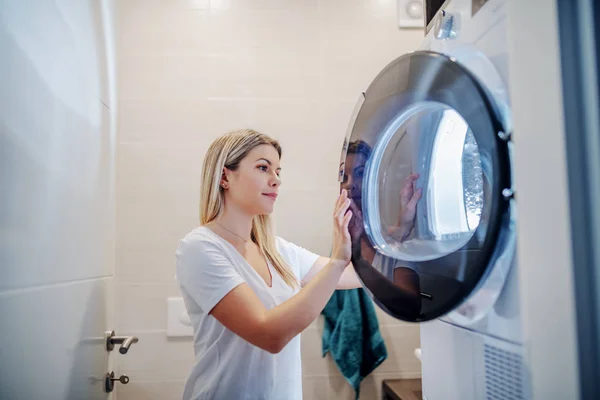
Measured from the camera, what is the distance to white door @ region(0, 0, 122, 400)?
32.9 inches

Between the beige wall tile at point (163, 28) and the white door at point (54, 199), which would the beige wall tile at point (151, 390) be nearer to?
the white door at point (54, 199)

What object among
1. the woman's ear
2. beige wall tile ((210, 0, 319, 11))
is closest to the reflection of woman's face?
the woman's ear

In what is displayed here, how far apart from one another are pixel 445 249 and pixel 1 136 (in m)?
0.80

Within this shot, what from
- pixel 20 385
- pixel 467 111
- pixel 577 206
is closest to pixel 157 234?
pixel 20 385

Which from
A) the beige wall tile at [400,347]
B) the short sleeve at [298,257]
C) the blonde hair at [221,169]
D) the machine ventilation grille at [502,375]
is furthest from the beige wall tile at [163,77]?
the machine ventilation grille at [502,375]

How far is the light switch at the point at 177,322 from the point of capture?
5.78 ft

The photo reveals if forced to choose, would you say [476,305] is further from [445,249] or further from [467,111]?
[467,111]

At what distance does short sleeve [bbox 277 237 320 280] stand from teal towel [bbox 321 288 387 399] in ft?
0.95

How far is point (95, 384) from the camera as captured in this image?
1389 mm

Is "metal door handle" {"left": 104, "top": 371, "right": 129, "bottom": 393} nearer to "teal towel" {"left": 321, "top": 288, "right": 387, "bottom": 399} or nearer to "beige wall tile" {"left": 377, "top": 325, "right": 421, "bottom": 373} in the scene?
"teal towel" {"left": 321, "top": 288, "right": 387, "bottom": 399}

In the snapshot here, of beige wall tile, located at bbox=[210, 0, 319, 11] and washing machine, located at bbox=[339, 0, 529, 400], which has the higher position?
beige wall tile, located at bbox=[210, 0, 319, 11]

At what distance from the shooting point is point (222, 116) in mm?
1877

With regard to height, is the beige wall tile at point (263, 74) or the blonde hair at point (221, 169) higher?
the beige wall tile at point (263, 74)

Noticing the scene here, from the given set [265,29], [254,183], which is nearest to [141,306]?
[254,183]
